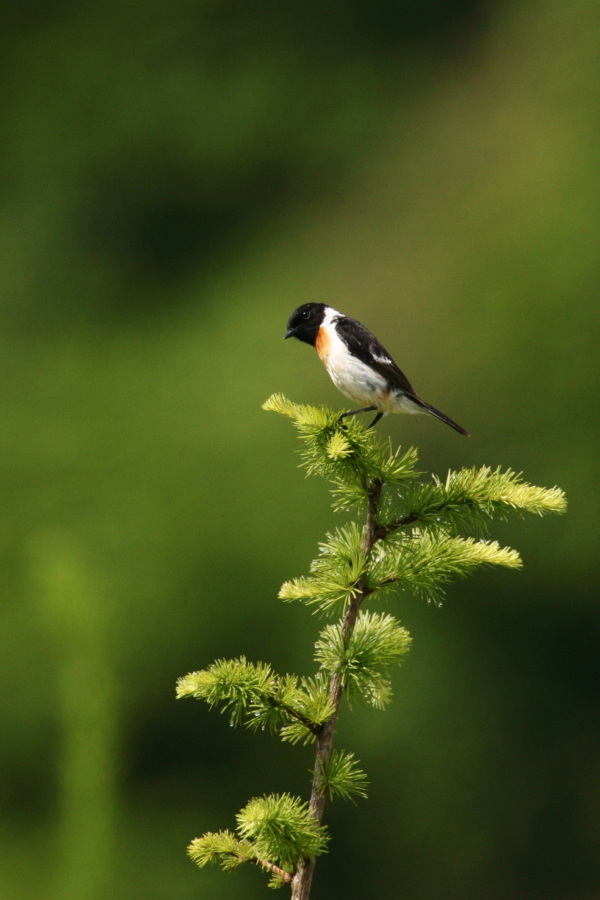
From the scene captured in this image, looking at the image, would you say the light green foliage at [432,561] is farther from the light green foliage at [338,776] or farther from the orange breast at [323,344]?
the orange breast at [323,344]

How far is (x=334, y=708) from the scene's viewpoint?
2.39ft

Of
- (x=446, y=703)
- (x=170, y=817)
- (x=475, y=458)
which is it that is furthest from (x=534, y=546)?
(x=170, y=817)

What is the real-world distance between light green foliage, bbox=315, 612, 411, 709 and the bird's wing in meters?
0.51

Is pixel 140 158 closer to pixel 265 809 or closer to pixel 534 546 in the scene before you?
pixel 534 546

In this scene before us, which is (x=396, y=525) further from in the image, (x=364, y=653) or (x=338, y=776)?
(x=338, y=776)

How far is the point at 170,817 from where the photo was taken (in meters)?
2.40

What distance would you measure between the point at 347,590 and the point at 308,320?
29.5 inches

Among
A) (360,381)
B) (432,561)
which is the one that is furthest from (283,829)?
(360,381)

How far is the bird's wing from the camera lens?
1.25m

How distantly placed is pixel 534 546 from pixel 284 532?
2.29 ft

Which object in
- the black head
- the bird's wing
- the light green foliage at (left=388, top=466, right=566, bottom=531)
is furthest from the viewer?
the black head

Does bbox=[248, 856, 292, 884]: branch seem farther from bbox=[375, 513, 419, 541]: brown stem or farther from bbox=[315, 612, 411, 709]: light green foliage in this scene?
bbox=[375, 513, 419, 541]: brown stem

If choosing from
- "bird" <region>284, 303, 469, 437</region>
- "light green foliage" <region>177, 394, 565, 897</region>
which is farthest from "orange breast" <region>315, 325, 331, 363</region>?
"light green foliage" <region>177, 394, 565, 897</region>

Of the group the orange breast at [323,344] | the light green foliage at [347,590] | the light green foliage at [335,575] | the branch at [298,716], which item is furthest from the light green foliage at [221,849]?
the orange breast at [323,344]
